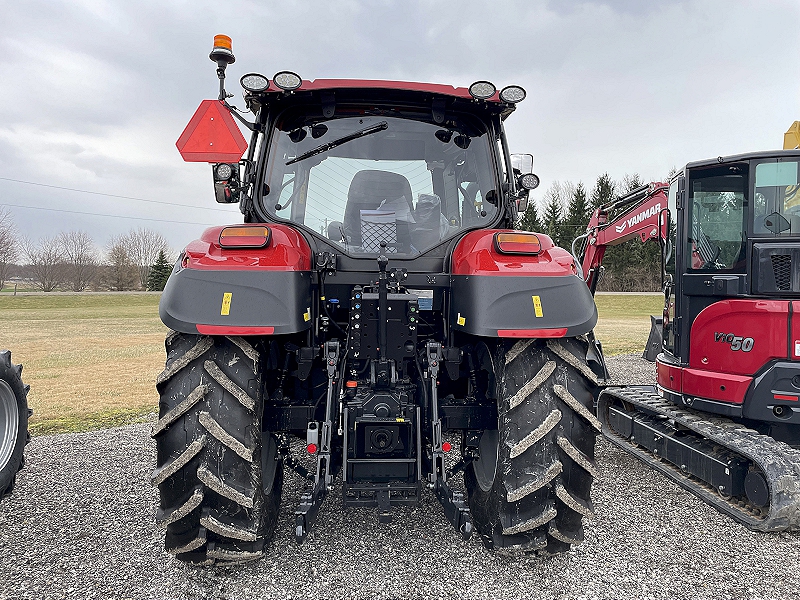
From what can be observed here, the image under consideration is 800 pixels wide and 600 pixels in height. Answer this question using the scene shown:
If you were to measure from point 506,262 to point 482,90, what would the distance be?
1062 mm

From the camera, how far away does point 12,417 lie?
3.41 m

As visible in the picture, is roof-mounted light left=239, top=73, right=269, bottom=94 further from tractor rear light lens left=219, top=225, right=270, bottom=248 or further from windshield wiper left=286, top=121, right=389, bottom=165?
tractor rear light lens left=219, top=225, right=270, bottom=248

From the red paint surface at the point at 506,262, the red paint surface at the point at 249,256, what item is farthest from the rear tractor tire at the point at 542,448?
the red paint surface at the point at 249,256

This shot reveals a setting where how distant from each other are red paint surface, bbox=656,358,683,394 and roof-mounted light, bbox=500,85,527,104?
2581 millimetres

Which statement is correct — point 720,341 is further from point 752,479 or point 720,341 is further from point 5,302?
point 5,302

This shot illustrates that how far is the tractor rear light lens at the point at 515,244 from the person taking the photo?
101 inches

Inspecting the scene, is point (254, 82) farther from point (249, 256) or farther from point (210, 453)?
point (210, 453)

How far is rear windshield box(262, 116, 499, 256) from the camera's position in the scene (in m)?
3.13

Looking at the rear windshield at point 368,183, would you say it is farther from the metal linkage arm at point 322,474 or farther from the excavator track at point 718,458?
the excavator track at point 718,458

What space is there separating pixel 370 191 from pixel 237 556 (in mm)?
1996

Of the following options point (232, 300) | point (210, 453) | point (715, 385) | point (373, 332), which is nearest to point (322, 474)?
point (210, 453)

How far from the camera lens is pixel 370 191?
3.19m

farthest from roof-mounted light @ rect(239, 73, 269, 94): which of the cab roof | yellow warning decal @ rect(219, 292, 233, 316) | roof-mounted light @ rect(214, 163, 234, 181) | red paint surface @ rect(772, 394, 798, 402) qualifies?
red paint surface @ rect(772, 394, 798, 402)

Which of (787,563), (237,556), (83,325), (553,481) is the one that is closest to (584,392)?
(553,481)
